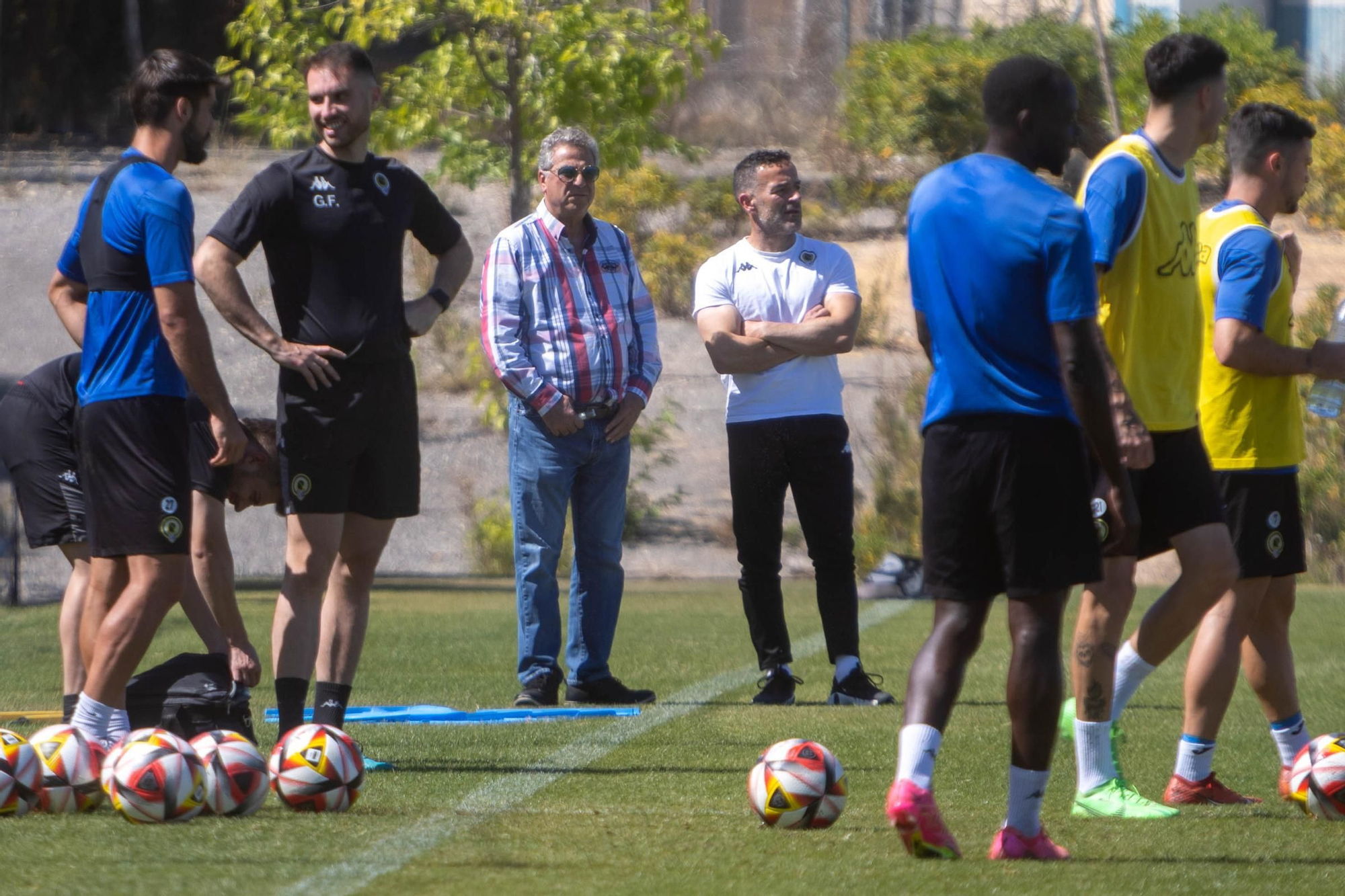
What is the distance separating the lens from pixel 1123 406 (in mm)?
4715

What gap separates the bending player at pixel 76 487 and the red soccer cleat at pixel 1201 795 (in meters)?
3.50

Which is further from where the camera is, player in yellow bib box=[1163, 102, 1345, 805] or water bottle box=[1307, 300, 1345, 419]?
water bottle box=[1307, 300, 1345, 419]

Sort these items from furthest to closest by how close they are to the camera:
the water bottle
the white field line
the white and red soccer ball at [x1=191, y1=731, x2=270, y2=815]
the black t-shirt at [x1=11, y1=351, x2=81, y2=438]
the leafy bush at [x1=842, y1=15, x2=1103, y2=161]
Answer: the leafy bush at [x1=842, y1=15, x2=1103, y2=161] → the black t-shirt at [x1=11, y1=351, x2=81, y2=438] → the water bottle → the white and red soccer ball at [x1=191, y1=731, x2=270, y2=815] → the white field line

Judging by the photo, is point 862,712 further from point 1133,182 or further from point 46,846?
point 46,846

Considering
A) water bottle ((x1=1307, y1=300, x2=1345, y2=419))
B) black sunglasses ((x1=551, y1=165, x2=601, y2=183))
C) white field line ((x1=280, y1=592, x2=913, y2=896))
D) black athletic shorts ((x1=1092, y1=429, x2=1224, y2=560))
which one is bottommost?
white field line ((x1=280, y1=592, x2=913, y2=896))

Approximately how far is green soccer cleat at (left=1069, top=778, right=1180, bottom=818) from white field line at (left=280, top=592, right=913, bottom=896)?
5.49ft

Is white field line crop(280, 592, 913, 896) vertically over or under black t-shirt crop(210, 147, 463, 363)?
under

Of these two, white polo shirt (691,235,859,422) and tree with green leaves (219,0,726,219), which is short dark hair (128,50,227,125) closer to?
white polo shirt (691,235,859,422)

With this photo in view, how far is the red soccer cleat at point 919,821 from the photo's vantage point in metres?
4.39

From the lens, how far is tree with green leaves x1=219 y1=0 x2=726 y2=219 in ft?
55.4

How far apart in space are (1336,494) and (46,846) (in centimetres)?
1345

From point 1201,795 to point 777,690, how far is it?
2787 millimetres

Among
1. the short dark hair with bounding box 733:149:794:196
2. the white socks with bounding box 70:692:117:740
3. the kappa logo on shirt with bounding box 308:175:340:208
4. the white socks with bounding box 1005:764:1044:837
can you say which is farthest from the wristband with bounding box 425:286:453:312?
the white socks with bounding box 1005:764:1044:837

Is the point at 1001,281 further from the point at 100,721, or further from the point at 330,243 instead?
the point at 100,721
